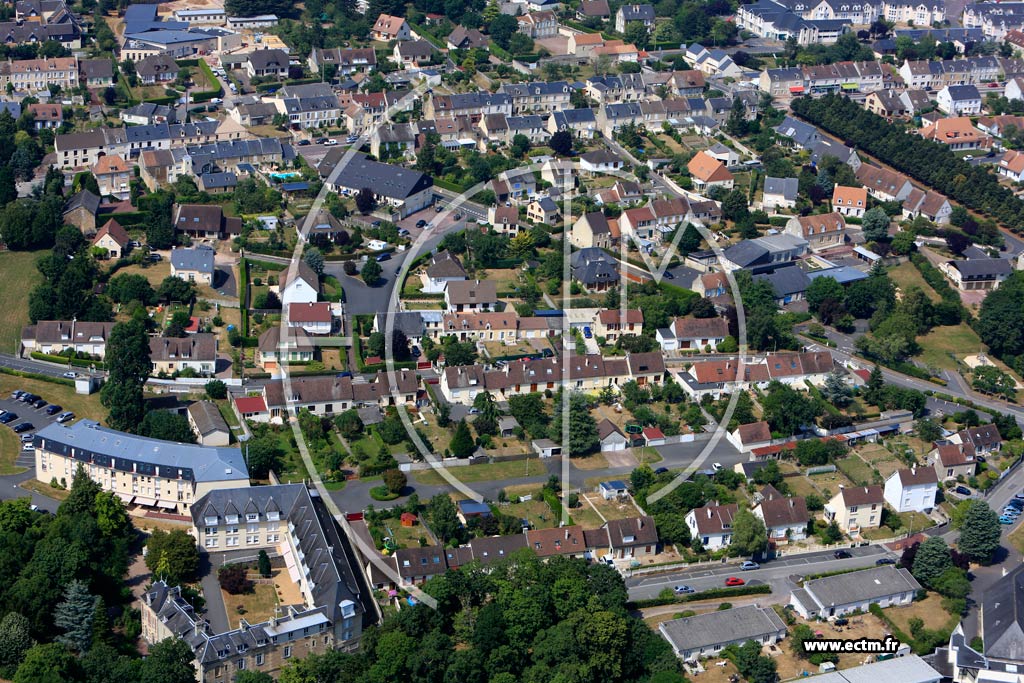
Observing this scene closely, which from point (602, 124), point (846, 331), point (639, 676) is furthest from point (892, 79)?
point (639, 676)

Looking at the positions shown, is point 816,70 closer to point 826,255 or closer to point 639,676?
point 826,255

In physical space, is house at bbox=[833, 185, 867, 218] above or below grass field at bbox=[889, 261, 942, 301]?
above

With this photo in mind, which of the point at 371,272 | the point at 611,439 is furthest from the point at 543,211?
the point at 611,439

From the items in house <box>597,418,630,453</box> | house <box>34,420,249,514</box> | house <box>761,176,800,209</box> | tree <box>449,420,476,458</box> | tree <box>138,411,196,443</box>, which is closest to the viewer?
house <box>34,420,249,514</box>

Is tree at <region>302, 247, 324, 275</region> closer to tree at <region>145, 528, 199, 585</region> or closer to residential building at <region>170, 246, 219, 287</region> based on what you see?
residential building at <region>170, 246, 219, 287</region>

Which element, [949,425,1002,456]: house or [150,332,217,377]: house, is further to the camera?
[150,332,217,377]: house

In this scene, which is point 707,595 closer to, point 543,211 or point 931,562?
point 931,562

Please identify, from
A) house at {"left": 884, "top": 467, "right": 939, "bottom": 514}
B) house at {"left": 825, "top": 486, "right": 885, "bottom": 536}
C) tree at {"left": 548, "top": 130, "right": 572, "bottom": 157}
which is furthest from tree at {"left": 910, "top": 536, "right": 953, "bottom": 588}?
tree at {"left": 548, "top": 130, "right": 572, "bottom": 157}
